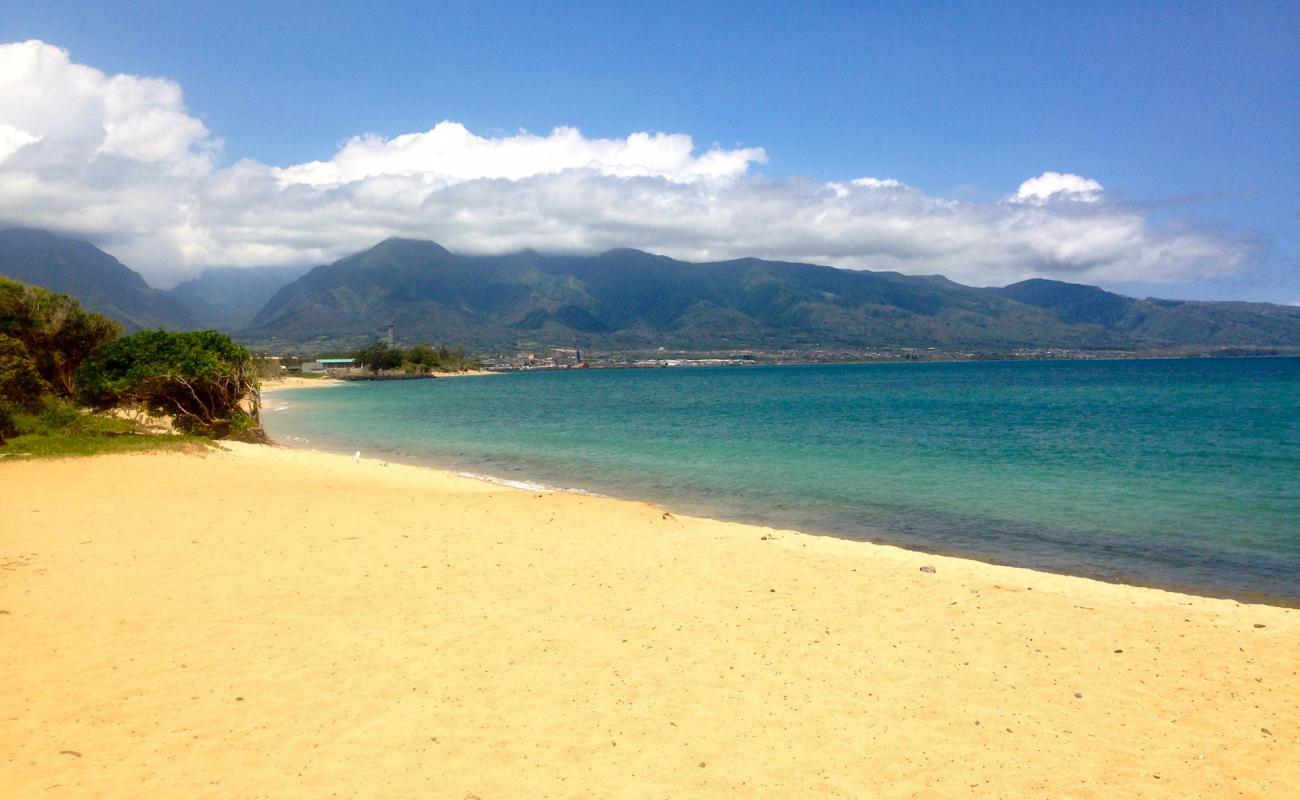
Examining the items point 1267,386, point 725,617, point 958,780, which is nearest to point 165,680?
point 725,617

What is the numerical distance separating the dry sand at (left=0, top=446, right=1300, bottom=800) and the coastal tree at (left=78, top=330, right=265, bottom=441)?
13.8m

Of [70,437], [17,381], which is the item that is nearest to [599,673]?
[70,437]

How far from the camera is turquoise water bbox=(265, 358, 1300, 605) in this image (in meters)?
14.7

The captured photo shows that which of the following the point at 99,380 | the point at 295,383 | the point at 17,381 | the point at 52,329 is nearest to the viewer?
the point at 17,381

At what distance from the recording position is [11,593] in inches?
343

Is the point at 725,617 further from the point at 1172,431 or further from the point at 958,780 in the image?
the point at 1172,431

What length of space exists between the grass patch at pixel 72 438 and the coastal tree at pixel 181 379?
48.0 inches

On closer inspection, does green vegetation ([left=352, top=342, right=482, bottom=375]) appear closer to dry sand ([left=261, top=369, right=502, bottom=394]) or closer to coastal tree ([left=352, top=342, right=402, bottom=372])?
coastal tree ([left=352, top=342, right=402, bottom=372])

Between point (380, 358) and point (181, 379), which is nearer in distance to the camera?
point (181, 379)

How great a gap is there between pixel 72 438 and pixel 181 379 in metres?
4.27

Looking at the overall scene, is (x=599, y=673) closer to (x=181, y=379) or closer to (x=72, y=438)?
(x=72, y=438)

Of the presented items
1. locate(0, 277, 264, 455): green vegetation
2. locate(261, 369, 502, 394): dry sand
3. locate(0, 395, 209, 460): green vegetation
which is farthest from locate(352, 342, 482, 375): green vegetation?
locate(0, 395, 209, 460): green vegetation

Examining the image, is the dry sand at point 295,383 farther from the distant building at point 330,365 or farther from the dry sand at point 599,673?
the dry sand at point 599,673

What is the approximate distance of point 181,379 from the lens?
81.7 ft
